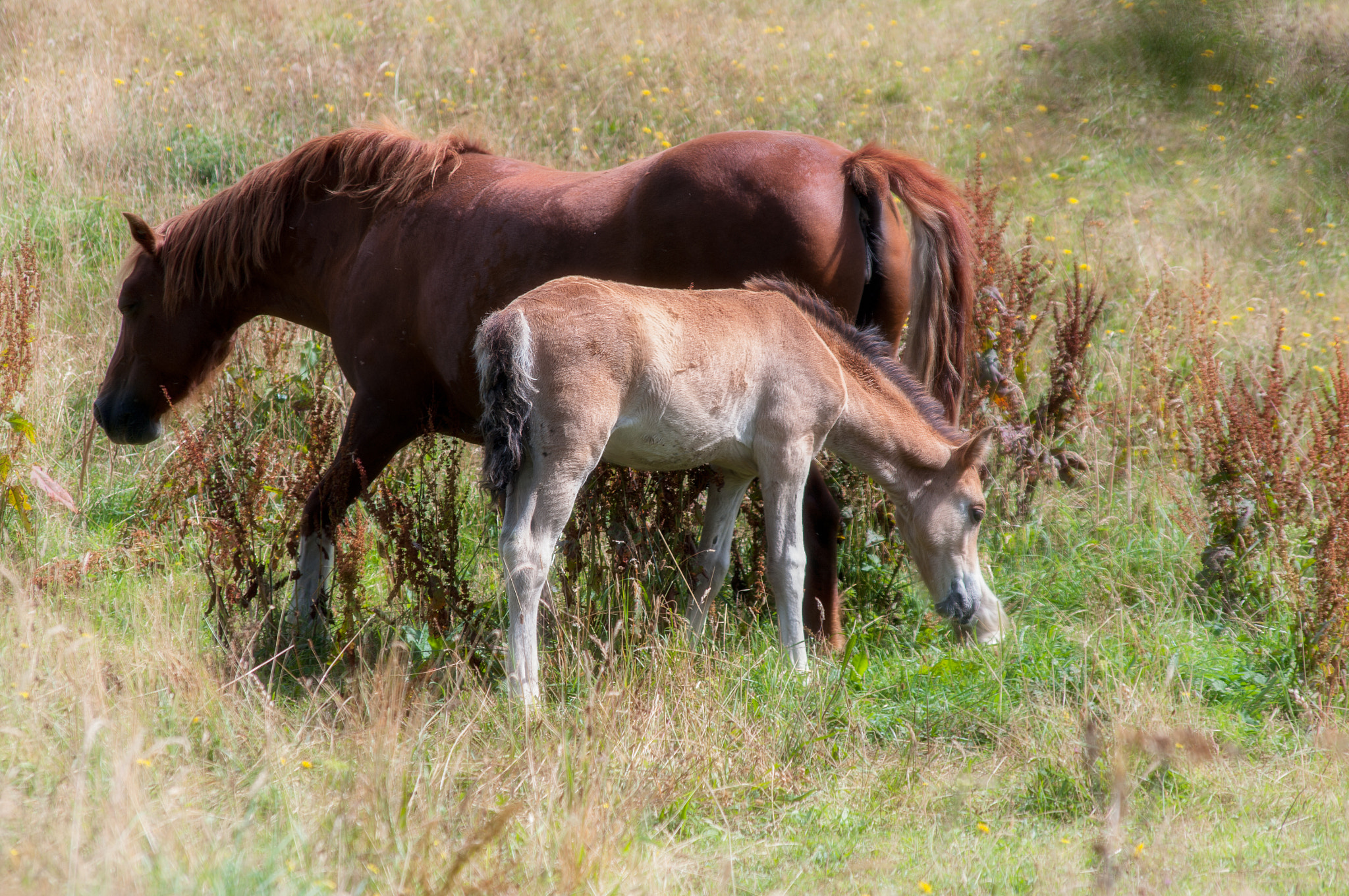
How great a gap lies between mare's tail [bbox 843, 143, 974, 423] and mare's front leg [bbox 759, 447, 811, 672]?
35.9 inches

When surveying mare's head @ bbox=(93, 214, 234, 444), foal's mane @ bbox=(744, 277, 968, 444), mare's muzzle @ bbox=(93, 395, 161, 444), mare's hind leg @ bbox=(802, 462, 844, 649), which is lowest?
mare's hind leg @ bbox=(802, 462, 844, 649)

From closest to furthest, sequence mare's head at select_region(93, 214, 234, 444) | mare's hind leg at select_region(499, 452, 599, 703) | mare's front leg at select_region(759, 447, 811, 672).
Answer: mare's hind leg at select_region(499, 452, 599, 703)
mare's front leg at select_region(759, 447, 811, 672)
mare's head at select_region(93, 214, 234, 444)

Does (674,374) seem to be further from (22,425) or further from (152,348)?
(22,425)

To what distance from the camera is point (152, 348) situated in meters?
5.06

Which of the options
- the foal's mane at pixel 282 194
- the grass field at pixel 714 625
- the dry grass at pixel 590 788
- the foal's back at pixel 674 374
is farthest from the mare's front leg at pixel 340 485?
the foal's back at pixel 674 374

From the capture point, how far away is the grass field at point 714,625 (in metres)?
2.82

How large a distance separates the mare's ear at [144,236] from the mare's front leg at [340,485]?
1.27m

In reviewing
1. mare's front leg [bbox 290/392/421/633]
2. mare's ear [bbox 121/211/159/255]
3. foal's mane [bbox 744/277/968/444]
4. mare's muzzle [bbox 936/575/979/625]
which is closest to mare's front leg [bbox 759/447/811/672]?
foal's mane [bbox 744/277/968/444]

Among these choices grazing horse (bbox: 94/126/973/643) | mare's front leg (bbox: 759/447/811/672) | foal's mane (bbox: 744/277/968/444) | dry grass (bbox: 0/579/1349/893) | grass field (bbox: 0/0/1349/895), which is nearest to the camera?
dry grass (bbox: 0/579/1349/893)

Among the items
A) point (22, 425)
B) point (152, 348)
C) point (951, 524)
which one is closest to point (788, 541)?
point (951, 524)

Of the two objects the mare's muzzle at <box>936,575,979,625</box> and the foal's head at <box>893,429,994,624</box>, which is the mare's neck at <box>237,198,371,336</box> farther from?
the mare's muzzle at <box>936,575,979,625</box>

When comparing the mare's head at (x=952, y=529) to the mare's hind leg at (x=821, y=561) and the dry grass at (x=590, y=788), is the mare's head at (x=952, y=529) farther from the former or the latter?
the dry grass at (x=590, y=788)

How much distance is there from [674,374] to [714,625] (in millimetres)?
1102

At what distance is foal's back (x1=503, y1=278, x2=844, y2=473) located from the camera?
135 inches
